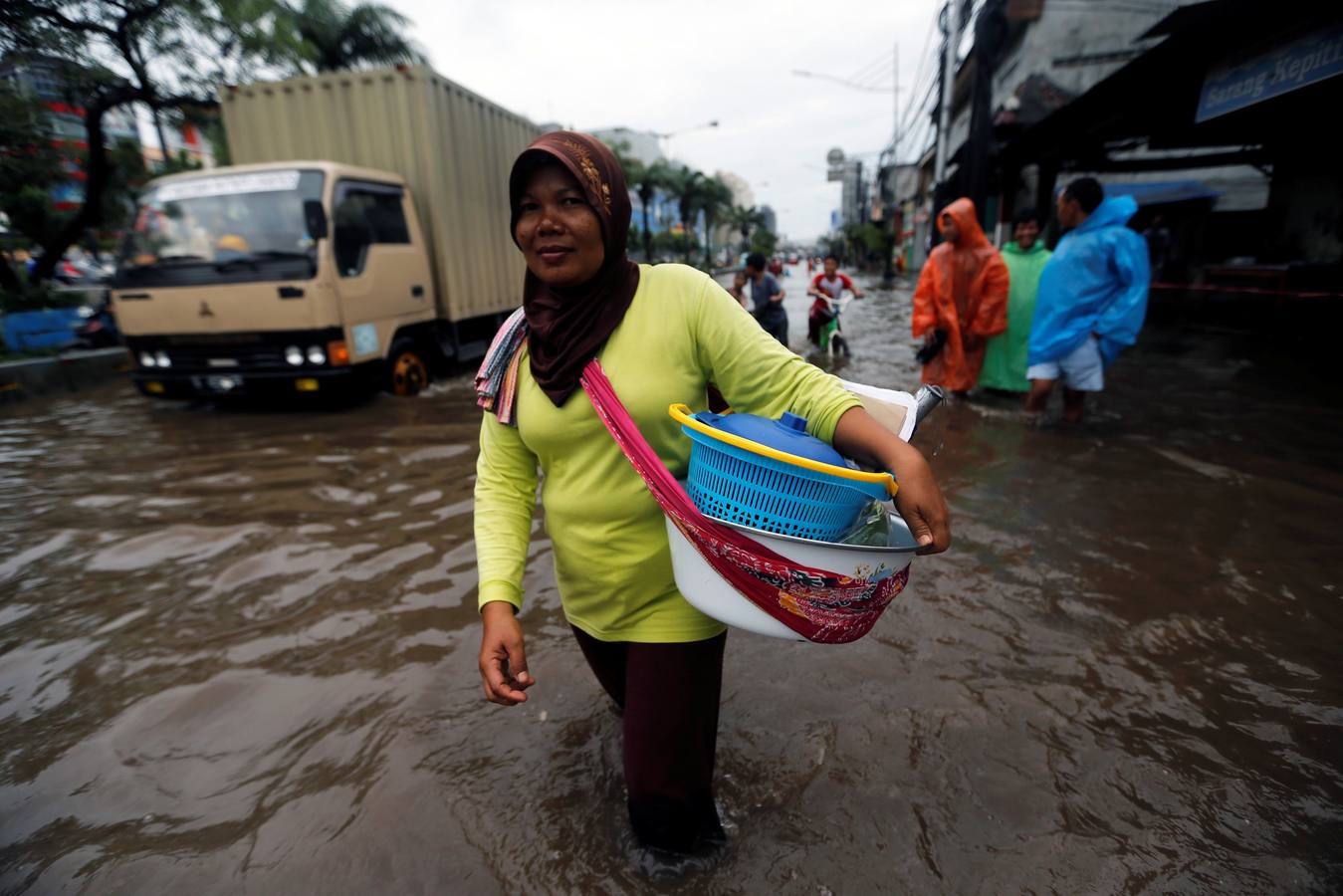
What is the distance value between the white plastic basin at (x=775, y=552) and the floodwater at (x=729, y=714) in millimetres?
575

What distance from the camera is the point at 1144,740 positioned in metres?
2.18

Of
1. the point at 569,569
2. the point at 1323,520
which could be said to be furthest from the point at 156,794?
the point at 1323,520

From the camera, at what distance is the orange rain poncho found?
233 inches

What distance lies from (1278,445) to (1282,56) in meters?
3.13

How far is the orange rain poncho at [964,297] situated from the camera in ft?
19.4

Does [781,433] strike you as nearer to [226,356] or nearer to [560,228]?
[560,228]

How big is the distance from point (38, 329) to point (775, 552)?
13.1 meters

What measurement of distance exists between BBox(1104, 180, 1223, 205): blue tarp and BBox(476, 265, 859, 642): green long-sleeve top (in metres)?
14.9

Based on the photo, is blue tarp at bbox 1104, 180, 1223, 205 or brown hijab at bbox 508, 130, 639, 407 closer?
brown hijab at bbox 508, 130, 639, 407

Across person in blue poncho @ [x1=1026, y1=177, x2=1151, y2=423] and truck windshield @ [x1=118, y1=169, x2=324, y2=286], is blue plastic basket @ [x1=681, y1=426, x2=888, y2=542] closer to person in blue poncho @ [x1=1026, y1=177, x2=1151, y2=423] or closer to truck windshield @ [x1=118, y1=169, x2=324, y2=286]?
person in blue poncho @ [x1=1026, y1=177, x2=1151, y2=423]

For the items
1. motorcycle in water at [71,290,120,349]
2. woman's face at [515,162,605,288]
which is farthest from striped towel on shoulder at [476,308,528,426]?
motorcycle in water at [71,290,120,349]

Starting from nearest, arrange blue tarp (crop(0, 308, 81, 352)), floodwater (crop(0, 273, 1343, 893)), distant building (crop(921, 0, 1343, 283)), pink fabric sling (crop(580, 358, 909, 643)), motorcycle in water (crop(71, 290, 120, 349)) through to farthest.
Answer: pink fabric sling (crop(580, 358, 909, 643)) < floodwater (crop(0, 273, 1343, 893)) < distant building (crop(921, 0, 1343, 283)) < blue tarp (crop(0, 308, 81, 352)) < motorcycle in water (crop(71, 290, 120, 349))

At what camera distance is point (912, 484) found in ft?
3.79

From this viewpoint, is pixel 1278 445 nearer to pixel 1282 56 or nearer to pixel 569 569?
pixel 1282 56
